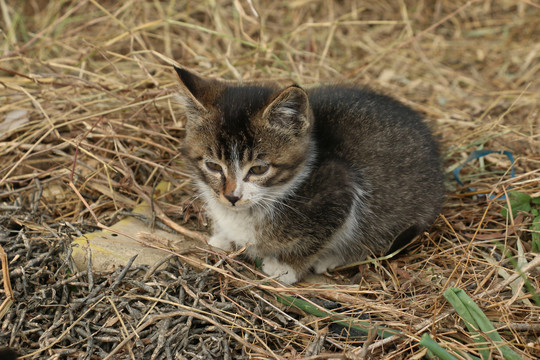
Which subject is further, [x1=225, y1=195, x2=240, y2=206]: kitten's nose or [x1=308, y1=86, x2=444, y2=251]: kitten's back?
[x1=308, y1=86, x2=444, y2=251]: kitten's back

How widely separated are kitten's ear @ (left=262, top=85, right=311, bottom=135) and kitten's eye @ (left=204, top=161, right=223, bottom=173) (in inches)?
16.6

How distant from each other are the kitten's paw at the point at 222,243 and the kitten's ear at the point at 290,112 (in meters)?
0.91

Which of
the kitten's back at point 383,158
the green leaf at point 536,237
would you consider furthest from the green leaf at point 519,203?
the kitten's back at point 383,158

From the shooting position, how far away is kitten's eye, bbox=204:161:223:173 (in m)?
3.17

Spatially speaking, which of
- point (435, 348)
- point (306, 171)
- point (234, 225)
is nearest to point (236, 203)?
point (234, 225)

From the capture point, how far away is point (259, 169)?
312 cm

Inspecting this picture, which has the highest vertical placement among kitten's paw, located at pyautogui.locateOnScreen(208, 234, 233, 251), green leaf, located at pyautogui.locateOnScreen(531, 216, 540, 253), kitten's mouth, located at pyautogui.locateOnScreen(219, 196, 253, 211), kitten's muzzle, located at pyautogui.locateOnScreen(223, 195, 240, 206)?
kitten's muzzle, located at pyautogui.locateOnScreen(223, 195, 240, 206)

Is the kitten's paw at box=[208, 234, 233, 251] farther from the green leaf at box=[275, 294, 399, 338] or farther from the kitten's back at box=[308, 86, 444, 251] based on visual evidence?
the kitten's back at box=[308, 86, 444, 251]

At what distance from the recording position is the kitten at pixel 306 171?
305 centimetres

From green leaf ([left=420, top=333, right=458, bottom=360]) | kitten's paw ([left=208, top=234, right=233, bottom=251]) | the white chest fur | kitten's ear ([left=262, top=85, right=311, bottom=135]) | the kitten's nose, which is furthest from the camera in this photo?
kitten's paw ([left=208, top=234, right=233, bottom=251])

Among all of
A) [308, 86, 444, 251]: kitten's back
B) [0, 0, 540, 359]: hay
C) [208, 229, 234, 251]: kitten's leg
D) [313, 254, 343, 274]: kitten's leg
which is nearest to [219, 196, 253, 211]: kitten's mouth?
[0, 0, 540, 359]: hay

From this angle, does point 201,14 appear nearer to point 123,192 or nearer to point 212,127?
point 123,192

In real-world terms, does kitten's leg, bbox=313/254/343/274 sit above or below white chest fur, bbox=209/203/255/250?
below

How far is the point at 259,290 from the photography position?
3.09 meters
